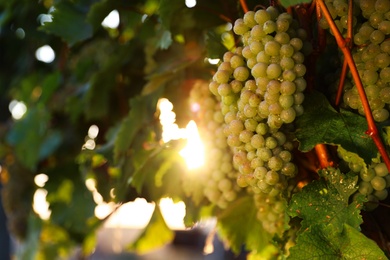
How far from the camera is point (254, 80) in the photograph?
462 mm

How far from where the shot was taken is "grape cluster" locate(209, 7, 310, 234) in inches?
17.4

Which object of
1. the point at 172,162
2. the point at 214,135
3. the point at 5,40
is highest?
the point at 214,135

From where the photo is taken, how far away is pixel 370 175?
48cm

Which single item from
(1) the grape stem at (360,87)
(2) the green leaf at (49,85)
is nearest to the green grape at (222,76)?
(1) the grape stem at (360,87)

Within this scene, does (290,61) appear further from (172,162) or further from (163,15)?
(172,162)

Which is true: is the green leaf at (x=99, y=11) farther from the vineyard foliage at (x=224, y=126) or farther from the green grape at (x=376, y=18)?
the green grape at (x=376, y=18)

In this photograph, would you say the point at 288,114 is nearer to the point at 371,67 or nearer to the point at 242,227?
the point at 371,67

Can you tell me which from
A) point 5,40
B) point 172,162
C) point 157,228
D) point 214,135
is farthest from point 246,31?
point 5,40

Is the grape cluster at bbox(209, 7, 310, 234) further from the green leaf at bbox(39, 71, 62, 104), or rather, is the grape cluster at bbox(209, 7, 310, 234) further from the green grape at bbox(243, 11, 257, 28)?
the green leaf at bbox(39, 71, 62, 104)

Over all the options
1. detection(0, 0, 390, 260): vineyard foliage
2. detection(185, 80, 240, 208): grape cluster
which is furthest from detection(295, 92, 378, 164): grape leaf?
detection(185, 80, 240, 208): grape cluster

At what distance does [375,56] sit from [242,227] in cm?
32

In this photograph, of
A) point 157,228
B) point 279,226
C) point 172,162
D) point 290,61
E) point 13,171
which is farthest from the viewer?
point 13,171

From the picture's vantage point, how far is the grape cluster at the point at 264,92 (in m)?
0.44

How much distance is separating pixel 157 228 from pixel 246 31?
0.65m
